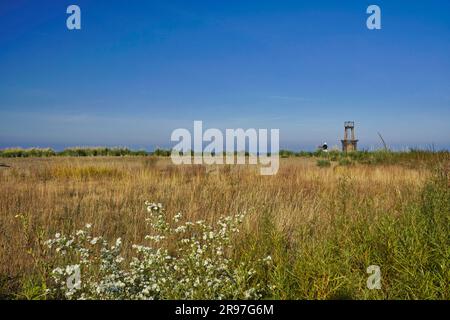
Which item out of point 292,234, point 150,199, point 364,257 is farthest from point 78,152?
point 364,257

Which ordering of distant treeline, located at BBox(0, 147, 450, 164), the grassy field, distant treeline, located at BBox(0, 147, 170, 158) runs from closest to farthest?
the grassy field → distant treeline, located at BBox(0, 147, 450, 164) → distant treeline, located at BBox(0, 147, 170, 158)

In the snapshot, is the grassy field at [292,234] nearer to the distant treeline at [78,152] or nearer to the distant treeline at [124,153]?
the distant treeline at [124,153]

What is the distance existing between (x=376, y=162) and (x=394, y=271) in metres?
19.9

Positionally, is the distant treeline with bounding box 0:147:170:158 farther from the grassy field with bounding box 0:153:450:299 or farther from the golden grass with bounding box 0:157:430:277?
the grassy field with bounding box 0:153:450:299

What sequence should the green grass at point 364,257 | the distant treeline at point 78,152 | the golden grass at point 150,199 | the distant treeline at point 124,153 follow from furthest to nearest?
the distant treeline at point 78,152
the distant treeline at point 124,153
the golden grass at point 150,199
the green grass at point 364,257

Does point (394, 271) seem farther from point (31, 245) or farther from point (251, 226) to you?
point (31, 245)

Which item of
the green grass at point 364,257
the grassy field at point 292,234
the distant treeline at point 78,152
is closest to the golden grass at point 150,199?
the grassy field at point 292,234

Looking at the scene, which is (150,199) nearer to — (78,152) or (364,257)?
(364,257)

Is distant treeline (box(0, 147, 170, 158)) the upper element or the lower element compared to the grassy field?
upper

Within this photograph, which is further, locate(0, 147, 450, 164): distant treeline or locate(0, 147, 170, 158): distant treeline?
locate(0, 147, 170, 158): distant treeline

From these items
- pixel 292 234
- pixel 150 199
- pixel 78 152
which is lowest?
pixel 292 234

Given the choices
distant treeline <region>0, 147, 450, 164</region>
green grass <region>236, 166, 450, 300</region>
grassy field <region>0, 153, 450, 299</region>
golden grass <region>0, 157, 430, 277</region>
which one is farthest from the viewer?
distant treeline <region>0, 147, 450, 164</region>

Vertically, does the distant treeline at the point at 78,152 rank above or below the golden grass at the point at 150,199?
above

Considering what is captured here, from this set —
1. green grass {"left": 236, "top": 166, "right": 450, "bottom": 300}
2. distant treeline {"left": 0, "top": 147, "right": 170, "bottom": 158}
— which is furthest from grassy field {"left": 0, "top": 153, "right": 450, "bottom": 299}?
distant treeline {"left": 0, "top": 147, "right": 170, "bottom": 158}
